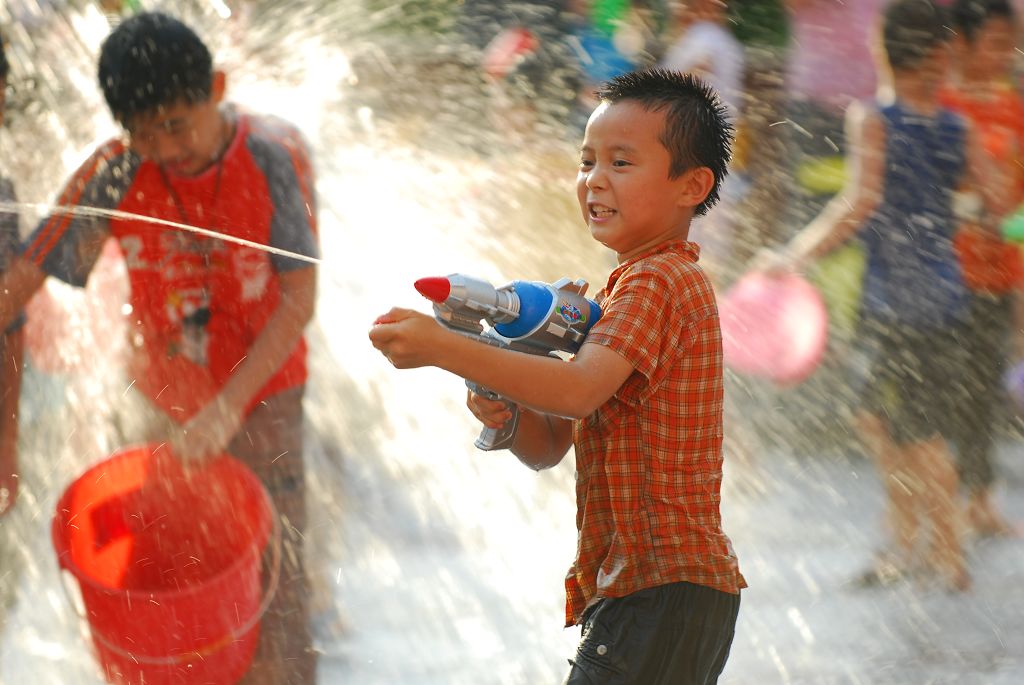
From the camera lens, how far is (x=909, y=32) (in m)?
3.91

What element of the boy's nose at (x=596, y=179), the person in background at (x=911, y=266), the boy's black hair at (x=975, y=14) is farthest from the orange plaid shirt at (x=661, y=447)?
the boy's black hair at (x=975, y=14)

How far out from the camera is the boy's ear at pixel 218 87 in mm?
2820

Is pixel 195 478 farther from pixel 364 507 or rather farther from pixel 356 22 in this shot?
pixel 356 22

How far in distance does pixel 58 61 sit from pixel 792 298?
8.48ft

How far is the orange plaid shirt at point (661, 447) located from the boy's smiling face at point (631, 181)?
48 mm

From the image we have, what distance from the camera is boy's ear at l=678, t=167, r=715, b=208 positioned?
6.25 feet

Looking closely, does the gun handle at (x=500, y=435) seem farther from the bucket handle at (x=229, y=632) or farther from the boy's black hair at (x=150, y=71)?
the boy's black hair at (x=150, y=71)

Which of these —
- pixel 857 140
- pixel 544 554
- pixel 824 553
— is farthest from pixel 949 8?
pixel 544 554

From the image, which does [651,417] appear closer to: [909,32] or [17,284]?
[17,284]

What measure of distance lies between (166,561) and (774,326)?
2596 mm

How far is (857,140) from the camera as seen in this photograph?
3920mm

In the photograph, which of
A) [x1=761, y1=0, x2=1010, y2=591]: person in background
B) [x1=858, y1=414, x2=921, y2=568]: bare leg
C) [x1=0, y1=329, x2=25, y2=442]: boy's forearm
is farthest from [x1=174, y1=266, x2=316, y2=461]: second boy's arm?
[x1=858, y1=414, x2=921, y2=568]: bare leg

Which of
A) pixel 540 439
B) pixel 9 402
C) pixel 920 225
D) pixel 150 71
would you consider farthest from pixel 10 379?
pixel 920 225

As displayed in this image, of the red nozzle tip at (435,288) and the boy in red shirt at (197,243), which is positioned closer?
the red nozzle tip at (435,288)
